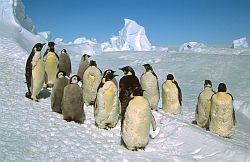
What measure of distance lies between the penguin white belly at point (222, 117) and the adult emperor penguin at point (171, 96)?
5.22ft

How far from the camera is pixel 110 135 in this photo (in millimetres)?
6543

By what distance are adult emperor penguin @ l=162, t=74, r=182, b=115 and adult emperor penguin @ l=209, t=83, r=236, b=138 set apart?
1590 millimetres

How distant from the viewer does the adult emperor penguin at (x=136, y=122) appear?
5.79m

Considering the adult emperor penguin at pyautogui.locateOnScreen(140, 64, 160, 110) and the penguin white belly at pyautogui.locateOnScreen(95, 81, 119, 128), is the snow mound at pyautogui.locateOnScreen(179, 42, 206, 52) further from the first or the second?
the penguin white belly at pyautogui.locateOnScreen(95, 81, 119, 128)

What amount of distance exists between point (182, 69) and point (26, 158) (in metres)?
15.9

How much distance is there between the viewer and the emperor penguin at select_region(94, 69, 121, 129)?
665cm

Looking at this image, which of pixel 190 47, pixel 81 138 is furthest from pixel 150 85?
pixel 190 47

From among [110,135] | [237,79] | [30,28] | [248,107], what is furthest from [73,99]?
[30,28]

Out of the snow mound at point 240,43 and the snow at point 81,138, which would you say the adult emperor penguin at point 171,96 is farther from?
the snow mound at point 240,43

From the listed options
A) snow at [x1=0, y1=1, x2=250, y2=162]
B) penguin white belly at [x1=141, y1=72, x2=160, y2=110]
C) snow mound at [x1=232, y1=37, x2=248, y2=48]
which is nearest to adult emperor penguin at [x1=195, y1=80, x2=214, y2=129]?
snow at [x1=0, y1=1, x2=250, y2=162]

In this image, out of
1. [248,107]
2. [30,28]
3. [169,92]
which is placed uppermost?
[30,28]

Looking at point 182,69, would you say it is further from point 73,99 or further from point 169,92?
point 73,99

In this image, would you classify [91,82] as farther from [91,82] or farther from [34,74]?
[34,74]

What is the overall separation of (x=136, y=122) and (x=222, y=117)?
8.00 feet
